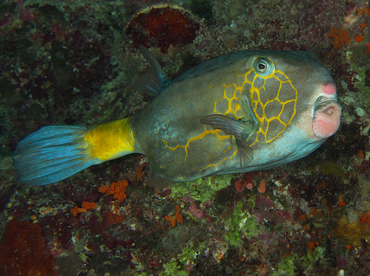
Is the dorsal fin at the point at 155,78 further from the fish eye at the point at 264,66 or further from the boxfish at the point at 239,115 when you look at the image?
the fish eye at the point at 264,66

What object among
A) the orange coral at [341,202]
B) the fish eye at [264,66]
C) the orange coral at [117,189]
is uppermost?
the fish eye at [264,66]

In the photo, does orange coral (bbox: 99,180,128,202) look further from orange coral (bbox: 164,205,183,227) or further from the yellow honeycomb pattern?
the yellow honeycomb pattern

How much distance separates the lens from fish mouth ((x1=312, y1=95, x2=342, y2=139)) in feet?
6.78

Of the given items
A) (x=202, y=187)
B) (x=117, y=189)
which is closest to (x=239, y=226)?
(x=202, y=187)

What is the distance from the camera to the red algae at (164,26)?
3963 millimetres

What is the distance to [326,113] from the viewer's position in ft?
6.85

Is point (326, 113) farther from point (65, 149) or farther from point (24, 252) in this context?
point (24, 252)

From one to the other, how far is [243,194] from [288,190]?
618 millimetres

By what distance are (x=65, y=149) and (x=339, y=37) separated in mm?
4356

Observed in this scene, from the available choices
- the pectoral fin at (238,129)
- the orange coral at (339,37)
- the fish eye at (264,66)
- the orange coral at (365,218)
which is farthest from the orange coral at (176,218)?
the orange coral at (339,37)

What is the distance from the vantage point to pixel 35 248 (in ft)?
11.1

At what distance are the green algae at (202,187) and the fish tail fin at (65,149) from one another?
2.98 feet

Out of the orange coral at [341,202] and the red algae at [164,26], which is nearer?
the orange coral at [341,202]

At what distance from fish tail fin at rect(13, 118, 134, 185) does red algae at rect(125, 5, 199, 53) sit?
1657 mm
